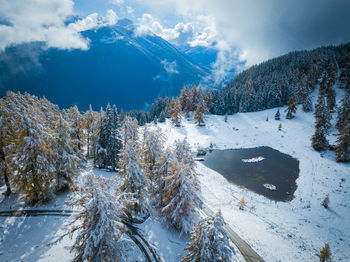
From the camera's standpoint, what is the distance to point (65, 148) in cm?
2038

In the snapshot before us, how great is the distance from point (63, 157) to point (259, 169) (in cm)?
4167

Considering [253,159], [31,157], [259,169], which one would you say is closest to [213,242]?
[31,157]

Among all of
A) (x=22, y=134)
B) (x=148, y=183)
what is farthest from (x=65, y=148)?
(x=148, y=183)

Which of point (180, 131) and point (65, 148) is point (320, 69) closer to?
point (180, 131)

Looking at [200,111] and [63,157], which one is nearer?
[63,157]

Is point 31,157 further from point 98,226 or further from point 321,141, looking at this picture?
point 321,141

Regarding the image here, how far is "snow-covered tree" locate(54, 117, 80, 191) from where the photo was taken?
19578 millimetres

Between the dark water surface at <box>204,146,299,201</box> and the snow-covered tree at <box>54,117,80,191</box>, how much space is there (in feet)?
102

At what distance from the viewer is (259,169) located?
39938 mm

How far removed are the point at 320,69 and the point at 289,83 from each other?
2105cm

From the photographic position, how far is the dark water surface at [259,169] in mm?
32300

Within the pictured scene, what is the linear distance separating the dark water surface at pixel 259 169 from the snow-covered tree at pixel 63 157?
30.9 m

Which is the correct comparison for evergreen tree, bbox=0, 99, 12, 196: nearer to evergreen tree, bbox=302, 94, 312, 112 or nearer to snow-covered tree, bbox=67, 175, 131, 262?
snow-covered tree, bbox=67, 175, 131, 262

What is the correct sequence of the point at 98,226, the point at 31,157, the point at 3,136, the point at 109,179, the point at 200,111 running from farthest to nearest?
the point at 200,111
the point at 3,136
the point at 31,157
the point at 109,179
the point at 98,226
